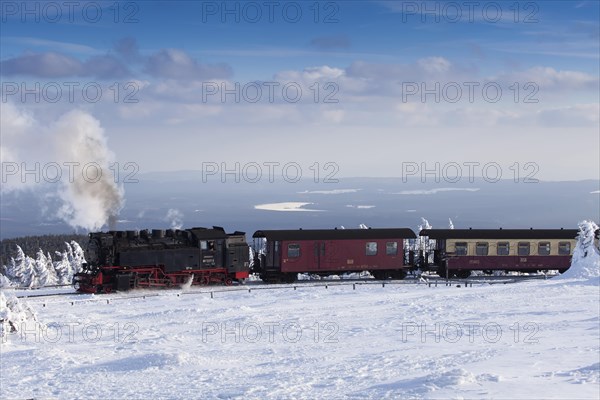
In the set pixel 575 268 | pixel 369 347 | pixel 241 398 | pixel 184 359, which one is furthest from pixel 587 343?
pixel 575 268

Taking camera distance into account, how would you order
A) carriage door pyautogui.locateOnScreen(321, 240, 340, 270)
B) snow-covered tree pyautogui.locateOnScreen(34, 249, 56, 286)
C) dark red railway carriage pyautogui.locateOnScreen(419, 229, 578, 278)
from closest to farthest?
carriage door pyautogui.locateOnScreen(321, 240, 340, 270) → dark red railway carriage pyautogui.locateOnScreen(419, 229, 578, 278) → snow-covered tree pyautogui.locateOnScreen(34, 249, 56, 286)

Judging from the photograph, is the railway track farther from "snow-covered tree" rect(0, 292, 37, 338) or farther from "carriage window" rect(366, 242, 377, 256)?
"snow-covered tree" rect(0, 292, 37, 338)

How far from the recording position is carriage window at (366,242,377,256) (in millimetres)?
39625

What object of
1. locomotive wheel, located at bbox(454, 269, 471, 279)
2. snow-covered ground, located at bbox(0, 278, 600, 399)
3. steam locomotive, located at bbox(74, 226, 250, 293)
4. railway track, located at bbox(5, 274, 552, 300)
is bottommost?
snow-covered ground, located at bbox(0, 278, 600, 399)

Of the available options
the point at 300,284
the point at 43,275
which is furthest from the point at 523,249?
the point at 43,275

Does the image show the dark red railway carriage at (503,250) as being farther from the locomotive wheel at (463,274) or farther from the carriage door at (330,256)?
the carriage door at (330,256)

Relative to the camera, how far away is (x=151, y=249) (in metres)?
35.8

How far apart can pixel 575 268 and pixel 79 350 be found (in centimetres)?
2579

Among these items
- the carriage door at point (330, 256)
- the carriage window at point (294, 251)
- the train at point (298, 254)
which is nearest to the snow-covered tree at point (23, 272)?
the train at point (298, 254)

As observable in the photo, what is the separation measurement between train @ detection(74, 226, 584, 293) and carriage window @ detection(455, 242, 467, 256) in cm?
6

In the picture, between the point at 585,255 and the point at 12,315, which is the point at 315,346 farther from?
the point at 585,255

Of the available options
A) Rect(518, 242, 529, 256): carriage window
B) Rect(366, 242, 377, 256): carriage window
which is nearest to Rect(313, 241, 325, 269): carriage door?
Rect(366, 242, 377, 256): carriage window

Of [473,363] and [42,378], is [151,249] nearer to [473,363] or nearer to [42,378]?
[42,378]

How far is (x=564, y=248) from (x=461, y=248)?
19.8 feet
